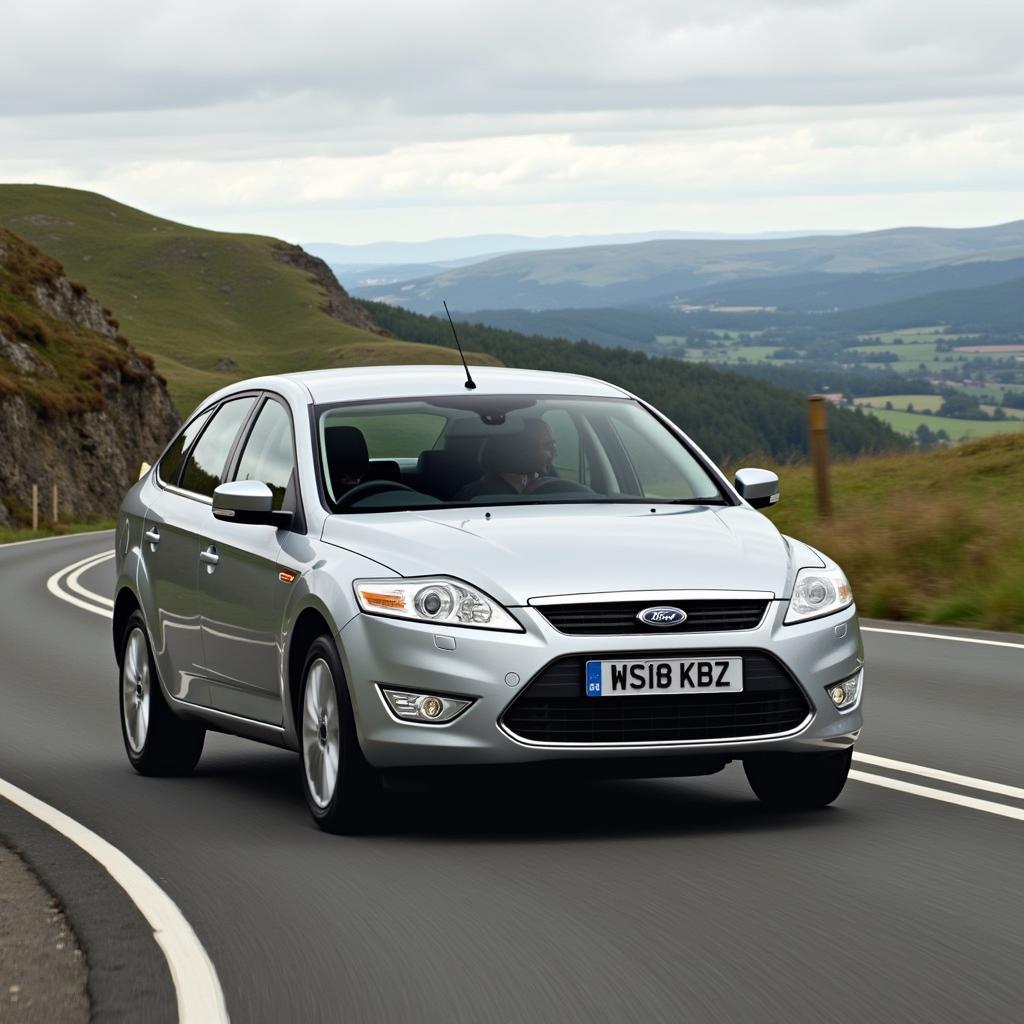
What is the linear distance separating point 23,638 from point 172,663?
10107 millimetres

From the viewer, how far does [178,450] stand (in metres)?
10.0

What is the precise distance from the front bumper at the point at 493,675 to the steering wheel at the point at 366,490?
964mm

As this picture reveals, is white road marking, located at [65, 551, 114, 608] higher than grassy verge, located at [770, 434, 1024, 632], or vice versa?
grassy verge, located at [770, 434, 1024, 632]

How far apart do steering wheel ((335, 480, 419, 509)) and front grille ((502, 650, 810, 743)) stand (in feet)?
4.71

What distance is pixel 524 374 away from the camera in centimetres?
931

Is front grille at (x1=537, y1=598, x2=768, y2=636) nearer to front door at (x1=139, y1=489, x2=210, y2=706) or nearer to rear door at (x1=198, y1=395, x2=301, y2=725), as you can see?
rear door at (x1=198, y1=395, x2=301, y2=725)

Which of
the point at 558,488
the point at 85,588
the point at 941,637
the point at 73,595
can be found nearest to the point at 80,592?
the point at 73,595

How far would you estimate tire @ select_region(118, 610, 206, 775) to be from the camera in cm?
951

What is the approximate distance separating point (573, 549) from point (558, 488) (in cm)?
115

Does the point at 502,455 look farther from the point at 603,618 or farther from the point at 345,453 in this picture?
the point at 603,618

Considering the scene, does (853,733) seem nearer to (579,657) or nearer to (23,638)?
(579,657)

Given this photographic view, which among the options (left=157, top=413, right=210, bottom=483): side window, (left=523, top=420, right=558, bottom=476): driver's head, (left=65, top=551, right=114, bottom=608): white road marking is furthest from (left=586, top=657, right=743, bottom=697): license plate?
(left=65, top=551, right=114, bottom=608): white road marking

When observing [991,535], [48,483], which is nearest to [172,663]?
[991,535]

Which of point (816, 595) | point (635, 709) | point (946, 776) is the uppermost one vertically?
point (816, 595)
